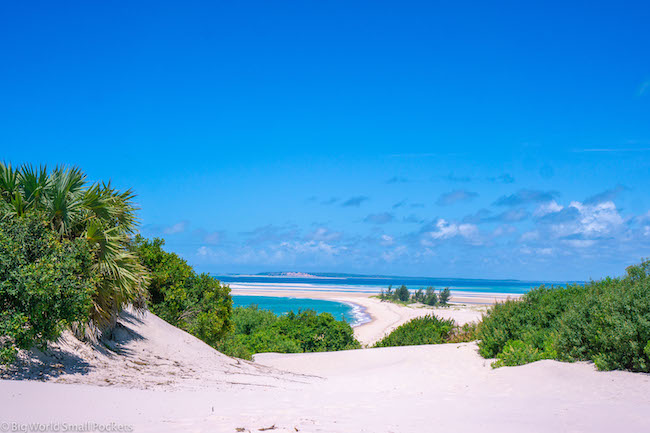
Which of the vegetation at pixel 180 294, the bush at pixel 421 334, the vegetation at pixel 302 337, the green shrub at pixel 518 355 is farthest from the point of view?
the vegetation at pixel 302 337

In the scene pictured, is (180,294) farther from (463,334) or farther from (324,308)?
(324,308)

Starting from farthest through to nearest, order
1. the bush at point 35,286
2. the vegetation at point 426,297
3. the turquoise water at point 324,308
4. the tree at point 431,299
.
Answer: the vegetation at point 426,297, the tree at point 431,299, the turquoise water at point 324,308, the bush at point 35,286

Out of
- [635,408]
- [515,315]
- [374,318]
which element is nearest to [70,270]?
[635,408]

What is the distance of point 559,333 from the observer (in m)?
11.8

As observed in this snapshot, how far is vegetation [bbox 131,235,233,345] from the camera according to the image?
14.3 m

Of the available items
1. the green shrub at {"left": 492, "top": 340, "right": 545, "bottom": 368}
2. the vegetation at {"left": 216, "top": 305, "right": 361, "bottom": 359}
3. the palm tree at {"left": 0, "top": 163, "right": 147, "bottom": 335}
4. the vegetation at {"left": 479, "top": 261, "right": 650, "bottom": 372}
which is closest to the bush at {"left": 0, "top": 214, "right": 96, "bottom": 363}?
the palm tree at {"left": 0, "top": 163, "right": 147, "bottom": 335}

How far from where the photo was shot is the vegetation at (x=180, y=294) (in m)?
14.3

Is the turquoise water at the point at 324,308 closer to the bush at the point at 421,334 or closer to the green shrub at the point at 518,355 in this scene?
the bush at the point at 421,334

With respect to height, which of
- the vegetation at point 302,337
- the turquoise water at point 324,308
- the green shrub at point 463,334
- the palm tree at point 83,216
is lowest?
the turquoise water at point 324,308

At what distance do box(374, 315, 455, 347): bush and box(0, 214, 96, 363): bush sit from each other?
623 inches

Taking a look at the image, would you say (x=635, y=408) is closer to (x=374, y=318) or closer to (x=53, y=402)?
(x=53, y=402)

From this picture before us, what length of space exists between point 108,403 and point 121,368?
2993mm

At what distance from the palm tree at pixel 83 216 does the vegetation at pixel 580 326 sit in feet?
32.3

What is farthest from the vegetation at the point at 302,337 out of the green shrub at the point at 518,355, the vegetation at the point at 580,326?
the green shrub at the point at 518,355
